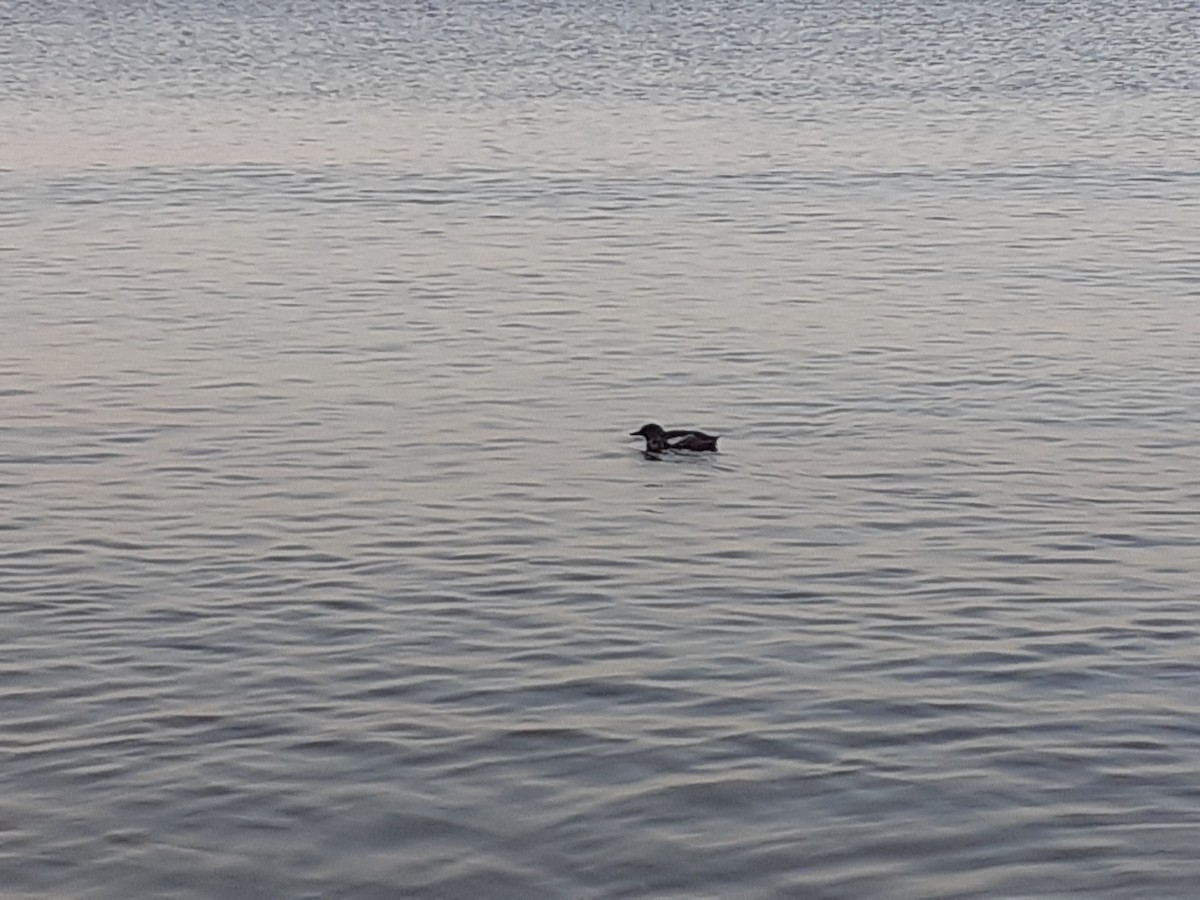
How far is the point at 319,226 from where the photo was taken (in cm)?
2484

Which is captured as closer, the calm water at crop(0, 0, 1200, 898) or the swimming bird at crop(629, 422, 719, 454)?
the calm water at crop(0, 0, 1200, 898)

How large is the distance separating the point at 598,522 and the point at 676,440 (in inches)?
54.5

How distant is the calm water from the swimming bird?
131 millimetres

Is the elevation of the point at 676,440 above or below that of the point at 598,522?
above

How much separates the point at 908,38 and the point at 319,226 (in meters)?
27.6

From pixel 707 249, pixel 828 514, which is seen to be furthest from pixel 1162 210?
pixel 828 514

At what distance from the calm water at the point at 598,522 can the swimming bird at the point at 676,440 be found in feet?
0.43

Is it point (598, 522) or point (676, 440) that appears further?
point (676, 440)

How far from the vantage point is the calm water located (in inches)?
355

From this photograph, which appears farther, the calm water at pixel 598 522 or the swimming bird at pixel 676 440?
the swimming bird at pixel 676 440

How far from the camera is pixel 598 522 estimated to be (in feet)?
44.6

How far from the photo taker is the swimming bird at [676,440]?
1477 cm

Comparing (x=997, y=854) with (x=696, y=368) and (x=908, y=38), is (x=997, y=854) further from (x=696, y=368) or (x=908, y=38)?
(x=908, y=38)

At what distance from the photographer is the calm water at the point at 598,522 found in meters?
9.02
